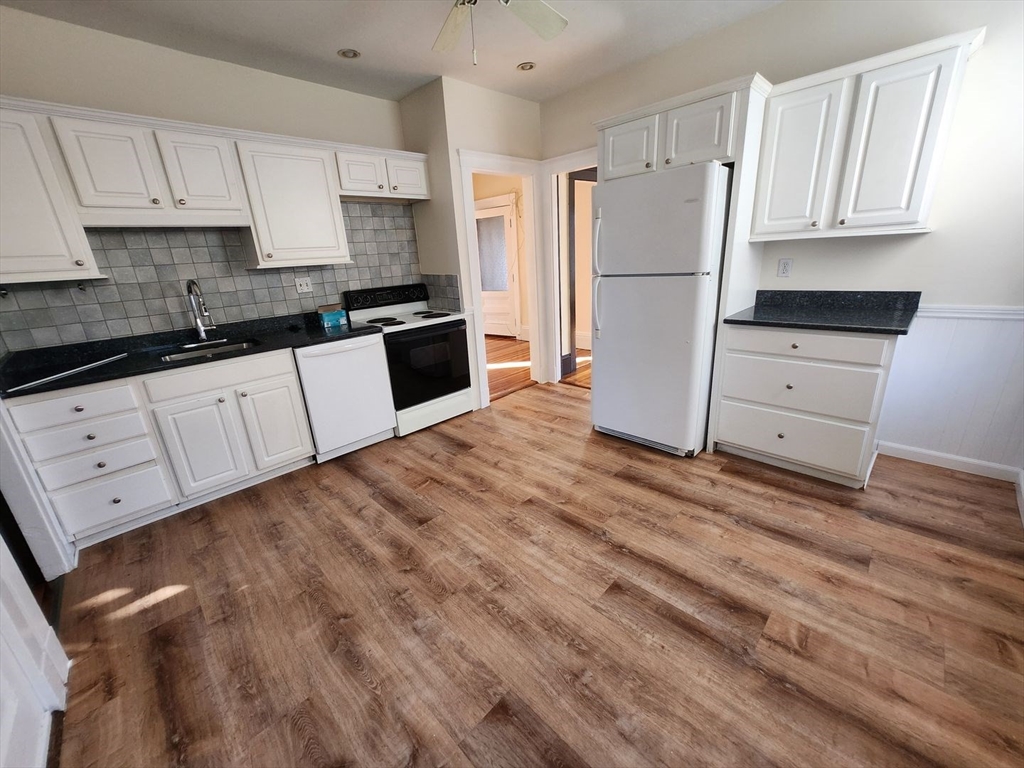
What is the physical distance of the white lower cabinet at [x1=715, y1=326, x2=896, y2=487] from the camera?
6.75 feet

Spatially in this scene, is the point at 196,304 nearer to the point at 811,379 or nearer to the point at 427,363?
the point at 427,363

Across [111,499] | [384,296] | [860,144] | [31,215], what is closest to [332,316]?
[384,296]

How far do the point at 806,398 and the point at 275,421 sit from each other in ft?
10.3

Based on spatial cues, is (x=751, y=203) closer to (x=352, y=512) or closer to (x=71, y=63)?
(x=352, y=512)

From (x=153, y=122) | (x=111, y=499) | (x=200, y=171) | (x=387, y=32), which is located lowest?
(x=111, y=499)

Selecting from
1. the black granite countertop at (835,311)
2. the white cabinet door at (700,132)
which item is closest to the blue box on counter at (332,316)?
the white cabinet door at (700,132)

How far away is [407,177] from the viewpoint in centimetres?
316

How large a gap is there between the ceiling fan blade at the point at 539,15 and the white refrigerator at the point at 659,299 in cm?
85

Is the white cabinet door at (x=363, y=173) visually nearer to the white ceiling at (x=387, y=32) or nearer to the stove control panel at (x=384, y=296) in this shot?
the white ceiling at (x=387, y=32)

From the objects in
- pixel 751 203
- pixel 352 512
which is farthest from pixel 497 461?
pixel 751 203

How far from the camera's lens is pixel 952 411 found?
2297 millimetres

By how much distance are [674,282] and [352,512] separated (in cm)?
227

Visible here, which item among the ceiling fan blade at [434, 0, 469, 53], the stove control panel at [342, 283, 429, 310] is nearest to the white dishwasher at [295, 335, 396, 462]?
the stove control panel at [342, 283, 429, 310]

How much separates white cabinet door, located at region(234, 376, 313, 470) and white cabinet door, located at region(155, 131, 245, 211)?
43.1 inches
